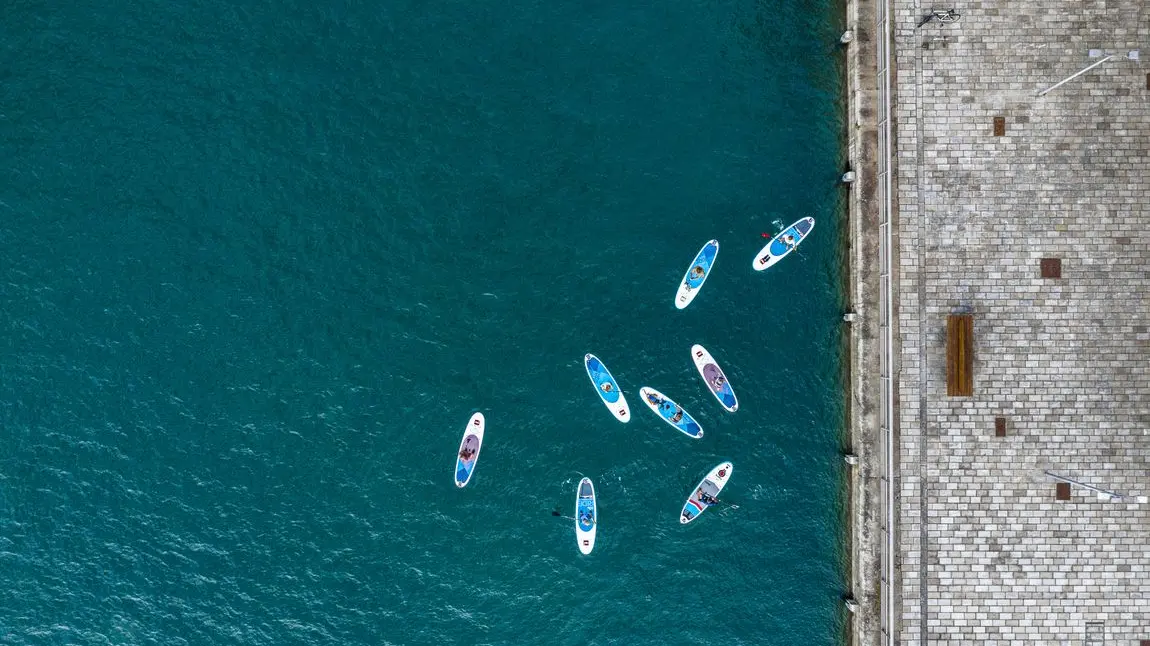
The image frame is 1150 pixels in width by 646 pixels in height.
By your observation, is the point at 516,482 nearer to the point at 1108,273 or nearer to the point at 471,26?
the point at 471,26

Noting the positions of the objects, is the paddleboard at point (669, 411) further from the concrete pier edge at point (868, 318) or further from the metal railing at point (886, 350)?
the metal railing at point (886, 350)

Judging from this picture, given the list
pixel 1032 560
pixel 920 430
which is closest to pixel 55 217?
pixel 920 430

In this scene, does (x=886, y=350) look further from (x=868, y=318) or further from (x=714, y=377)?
(x=714, y=377)

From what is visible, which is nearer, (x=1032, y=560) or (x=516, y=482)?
(x=1032, y=560)

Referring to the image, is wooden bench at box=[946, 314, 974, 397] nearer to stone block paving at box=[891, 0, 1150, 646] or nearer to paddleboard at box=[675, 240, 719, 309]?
stone block paving at box=[891, 0, 1150, 646]

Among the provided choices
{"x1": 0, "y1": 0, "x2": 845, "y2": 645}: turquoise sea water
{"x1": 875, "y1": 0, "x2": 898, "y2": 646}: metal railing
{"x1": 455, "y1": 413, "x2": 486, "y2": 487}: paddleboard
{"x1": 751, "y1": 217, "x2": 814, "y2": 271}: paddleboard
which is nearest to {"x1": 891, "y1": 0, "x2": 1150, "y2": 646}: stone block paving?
{"x1": 875, "y1": 0, "x2": 898, "y2": 646}: metal railing
